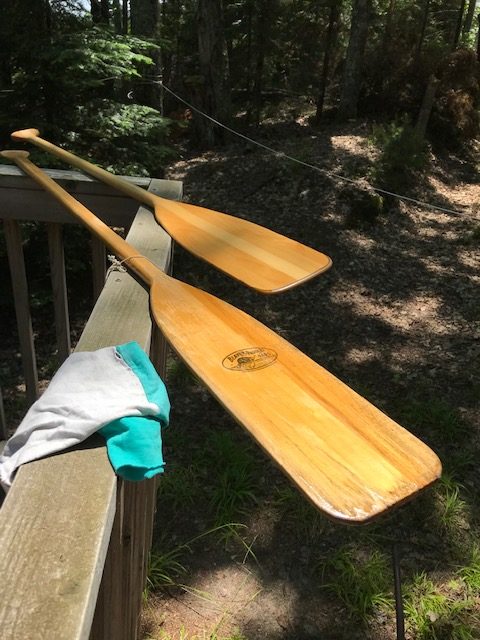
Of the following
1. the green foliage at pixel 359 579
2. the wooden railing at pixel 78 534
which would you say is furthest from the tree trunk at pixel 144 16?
the green foliage at pixel 359 579

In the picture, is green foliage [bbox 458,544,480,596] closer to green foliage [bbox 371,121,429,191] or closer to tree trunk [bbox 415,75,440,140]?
green foliage [bbox 371,121,429,191]

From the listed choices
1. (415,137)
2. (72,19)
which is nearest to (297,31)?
(415,137)

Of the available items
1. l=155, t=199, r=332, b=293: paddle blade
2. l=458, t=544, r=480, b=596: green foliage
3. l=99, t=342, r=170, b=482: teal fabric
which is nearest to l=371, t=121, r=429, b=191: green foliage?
l=458, t=544, r=480, b=596: green foliage

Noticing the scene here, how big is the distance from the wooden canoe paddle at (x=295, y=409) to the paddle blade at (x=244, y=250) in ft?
0.80

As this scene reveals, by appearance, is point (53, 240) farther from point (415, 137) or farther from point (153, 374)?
point (415, 137)

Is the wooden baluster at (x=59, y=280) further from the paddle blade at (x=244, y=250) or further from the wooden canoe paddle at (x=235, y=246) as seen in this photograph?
the paddle blade at (x=244, y=250)

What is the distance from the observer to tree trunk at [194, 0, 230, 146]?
7836 millimetres

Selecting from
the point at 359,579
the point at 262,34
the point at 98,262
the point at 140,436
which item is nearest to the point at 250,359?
the point at 140,436

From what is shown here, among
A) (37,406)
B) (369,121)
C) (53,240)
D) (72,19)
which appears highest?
(72,19)

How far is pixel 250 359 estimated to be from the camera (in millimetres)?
1235

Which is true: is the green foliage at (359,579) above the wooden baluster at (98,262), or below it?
below

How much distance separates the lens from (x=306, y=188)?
6.53 m

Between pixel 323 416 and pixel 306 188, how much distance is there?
5.82m

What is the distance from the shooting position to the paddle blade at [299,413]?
85 centimetres
